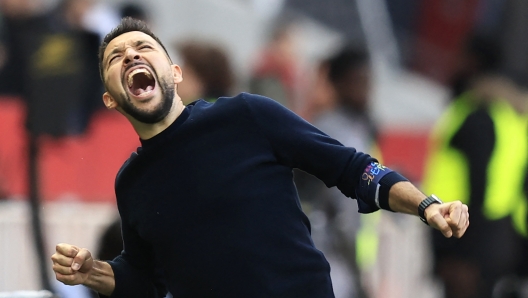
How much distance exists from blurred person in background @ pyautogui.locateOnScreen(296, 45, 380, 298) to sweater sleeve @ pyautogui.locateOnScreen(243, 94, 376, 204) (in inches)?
144

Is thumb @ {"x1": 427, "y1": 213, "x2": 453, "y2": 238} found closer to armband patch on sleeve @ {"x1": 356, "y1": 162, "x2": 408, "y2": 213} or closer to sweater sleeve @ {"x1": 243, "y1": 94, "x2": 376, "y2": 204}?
armband patch on sleeve @ {"x1": 356, "y1": 162, "x2": 408, "y2": 213}

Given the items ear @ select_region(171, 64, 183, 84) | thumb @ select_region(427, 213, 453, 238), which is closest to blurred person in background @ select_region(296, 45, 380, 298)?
ear @ select_region(171, 64, 183, 84)

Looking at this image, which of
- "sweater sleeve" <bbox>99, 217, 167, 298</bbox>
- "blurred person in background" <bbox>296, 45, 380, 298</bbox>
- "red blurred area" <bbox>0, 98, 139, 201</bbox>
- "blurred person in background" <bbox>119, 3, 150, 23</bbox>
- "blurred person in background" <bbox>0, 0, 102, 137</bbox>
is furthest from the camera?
"blurred person in background" <bbox>119, 3, 150, 23</bbox>

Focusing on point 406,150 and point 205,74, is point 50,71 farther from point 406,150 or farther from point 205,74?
point 406,150

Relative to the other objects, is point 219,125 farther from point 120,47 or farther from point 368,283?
point 368,283

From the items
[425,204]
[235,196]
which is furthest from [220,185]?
[425,204]

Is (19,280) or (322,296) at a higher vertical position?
(322,296)

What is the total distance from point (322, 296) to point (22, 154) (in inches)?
187

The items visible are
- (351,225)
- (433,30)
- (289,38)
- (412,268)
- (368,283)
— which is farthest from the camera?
(433,30)

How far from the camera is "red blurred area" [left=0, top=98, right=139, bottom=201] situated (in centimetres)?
832

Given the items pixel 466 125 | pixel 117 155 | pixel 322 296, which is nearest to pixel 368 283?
pixel 466 125

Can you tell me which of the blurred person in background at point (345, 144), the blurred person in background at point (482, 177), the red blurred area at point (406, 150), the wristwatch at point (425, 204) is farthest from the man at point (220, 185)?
the red blurred area at point (406, 150)

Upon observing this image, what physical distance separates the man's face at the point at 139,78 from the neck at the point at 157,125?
0.12ft

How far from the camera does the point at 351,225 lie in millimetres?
7918
